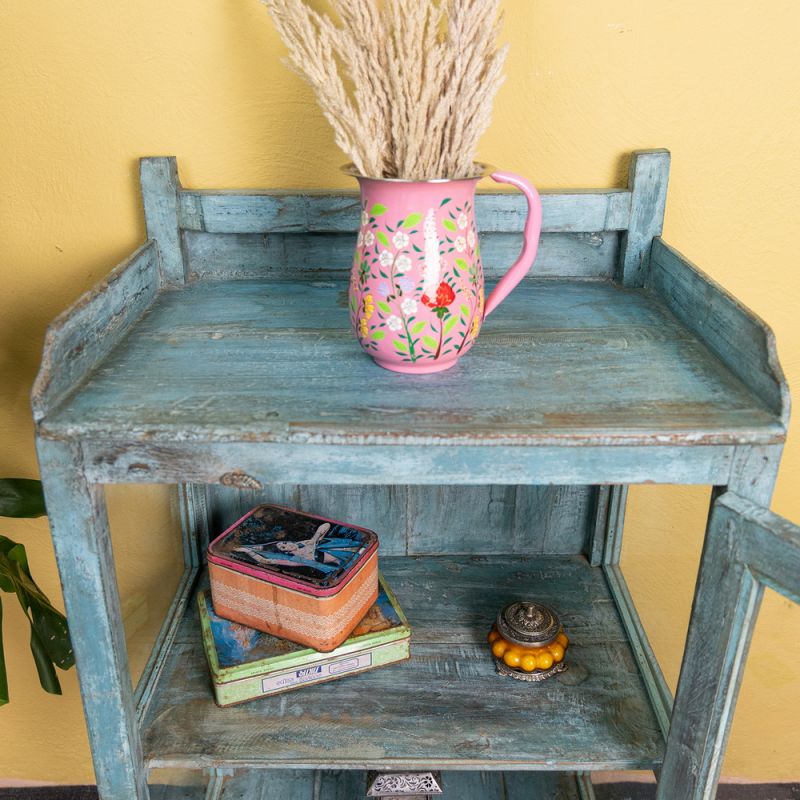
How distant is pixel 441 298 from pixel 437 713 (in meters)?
0.52

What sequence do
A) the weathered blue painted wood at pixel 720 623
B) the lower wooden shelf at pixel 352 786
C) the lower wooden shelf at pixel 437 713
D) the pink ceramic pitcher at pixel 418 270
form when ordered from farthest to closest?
the lower wooden shelf at pixel 352 786 → the lower wooden shelf at pixel 437 713 → the pink ceramic pitcher at pixel 418 270 → the weathered blue painted wood at pixel 720 623

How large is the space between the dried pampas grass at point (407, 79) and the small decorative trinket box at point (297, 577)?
51 cm

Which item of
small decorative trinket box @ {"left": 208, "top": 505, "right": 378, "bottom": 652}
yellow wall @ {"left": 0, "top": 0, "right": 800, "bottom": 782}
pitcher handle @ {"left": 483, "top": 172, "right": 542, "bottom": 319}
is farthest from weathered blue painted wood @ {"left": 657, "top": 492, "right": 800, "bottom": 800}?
yellow wall @ {"left": 0, "top": 0, "right": 800, "bottom": 782}

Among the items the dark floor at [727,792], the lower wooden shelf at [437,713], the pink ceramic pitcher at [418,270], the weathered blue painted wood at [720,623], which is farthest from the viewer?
the dark floor at [727,792]

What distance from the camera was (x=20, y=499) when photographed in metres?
1.12

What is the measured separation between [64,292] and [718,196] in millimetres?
971

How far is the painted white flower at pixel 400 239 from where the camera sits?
84cm

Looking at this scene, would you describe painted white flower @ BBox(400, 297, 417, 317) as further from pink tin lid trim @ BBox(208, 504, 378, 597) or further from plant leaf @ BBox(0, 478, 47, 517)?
plant leaf @ BBox(0, 478, 47, 517)

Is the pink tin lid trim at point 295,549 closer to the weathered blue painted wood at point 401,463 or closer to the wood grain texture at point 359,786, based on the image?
the weathered blue painted wood at point 401,463

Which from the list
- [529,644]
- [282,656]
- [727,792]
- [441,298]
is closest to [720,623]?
[529,644]

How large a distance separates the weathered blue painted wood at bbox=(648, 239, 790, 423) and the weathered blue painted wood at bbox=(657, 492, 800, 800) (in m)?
0.11

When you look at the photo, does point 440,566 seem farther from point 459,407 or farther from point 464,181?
point 464,181

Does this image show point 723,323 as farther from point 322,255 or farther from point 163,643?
→ point 163,643

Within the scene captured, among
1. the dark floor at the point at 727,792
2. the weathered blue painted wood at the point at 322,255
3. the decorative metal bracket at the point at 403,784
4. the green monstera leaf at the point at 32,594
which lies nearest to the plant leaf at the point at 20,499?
the green monstera leaf at the point at 32,594
